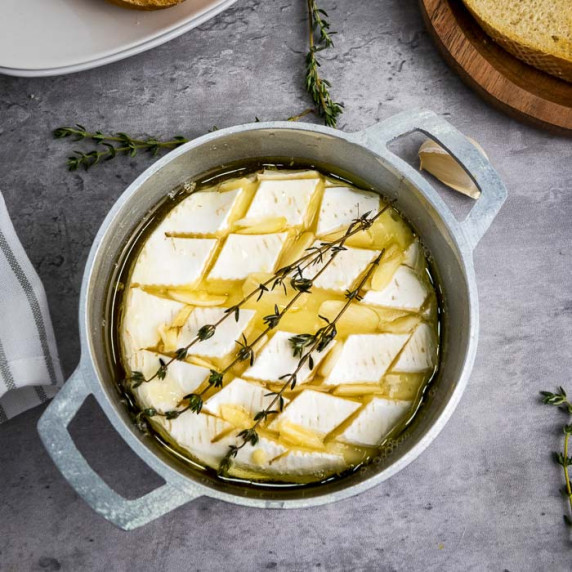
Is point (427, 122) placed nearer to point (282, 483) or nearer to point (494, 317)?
point (494, 317)

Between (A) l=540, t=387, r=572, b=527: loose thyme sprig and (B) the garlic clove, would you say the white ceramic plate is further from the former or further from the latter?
(A) l=540, t=387, r=572, b=527: loose thyme sprig

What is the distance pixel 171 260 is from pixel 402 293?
426mm

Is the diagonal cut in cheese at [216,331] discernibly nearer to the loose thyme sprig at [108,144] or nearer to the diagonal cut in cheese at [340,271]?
the diagonal cut in cheese at [340,271]

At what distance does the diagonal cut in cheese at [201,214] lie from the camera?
3.81 feet

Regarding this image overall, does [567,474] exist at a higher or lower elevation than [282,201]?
lower

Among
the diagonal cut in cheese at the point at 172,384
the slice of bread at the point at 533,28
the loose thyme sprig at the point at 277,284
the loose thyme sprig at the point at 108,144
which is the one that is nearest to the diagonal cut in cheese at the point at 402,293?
the loose thyme sprig at the point at 277,284

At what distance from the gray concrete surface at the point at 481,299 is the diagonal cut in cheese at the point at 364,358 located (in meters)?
0.32

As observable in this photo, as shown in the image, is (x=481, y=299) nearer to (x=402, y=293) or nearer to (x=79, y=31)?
(x=402, y=293)

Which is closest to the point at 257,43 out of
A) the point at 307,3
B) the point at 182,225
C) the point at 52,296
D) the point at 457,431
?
the point at 307,3

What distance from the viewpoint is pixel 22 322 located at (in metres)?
1.25

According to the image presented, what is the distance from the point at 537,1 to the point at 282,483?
1.14 meters

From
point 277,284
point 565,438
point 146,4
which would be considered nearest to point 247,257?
point 277,284

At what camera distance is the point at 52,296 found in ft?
4.37

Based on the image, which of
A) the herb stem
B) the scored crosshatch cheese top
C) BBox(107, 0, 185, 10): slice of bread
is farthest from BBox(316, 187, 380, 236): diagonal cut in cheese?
the herb stem
